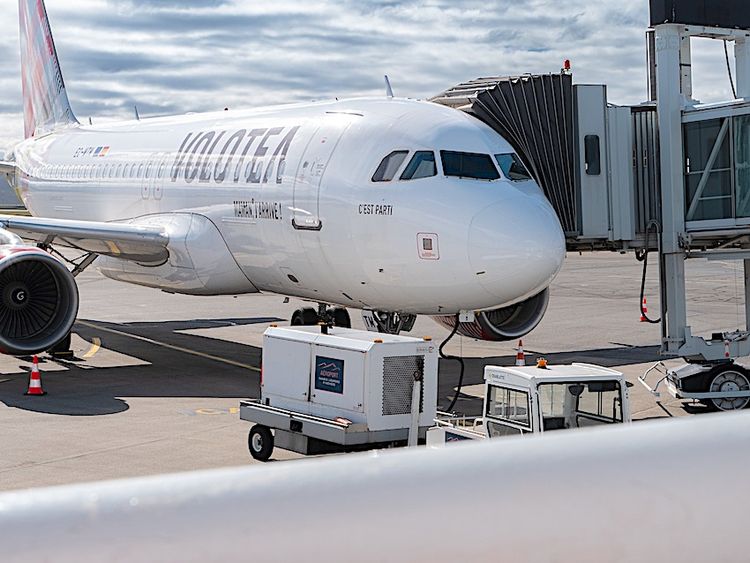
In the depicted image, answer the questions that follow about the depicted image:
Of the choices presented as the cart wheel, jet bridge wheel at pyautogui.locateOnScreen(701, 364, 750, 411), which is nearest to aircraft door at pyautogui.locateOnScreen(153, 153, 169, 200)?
the cart wheel

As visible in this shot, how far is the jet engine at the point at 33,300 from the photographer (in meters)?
15.7

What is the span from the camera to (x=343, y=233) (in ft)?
47.1

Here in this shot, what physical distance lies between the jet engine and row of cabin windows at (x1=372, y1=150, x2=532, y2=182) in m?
5.00

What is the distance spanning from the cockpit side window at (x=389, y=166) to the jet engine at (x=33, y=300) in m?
4.82

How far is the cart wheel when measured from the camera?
441 inches

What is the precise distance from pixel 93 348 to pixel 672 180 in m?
11.1

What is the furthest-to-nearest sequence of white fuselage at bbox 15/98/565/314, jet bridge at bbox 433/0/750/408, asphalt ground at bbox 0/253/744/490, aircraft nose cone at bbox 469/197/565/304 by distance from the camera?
jet bridge at bbox 433/0/750/408 → white fuselage at bbox 15/98/565/314 → aircraft nose cone at bbox 469/197/565/304 → asphalt ground at bbox 0/253/744/490

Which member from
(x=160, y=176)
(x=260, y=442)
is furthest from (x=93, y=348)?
(x=260, y=442)

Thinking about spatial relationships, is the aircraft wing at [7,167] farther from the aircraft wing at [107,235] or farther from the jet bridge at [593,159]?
the jet bridge at [593,159]

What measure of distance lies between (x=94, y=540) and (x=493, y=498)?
1.53 feet

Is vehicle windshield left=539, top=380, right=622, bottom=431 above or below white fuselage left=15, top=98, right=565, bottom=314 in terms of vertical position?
below

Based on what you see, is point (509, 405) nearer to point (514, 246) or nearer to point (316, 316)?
point (514, 246)

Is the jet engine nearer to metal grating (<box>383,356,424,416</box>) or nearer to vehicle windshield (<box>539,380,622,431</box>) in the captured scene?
metal grating (<box>383,356,424,416</box>)

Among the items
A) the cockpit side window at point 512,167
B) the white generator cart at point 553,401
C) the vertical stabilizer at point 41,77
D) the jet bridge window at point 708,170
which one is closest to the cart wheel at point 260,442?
the white generator cart at point 553,401
